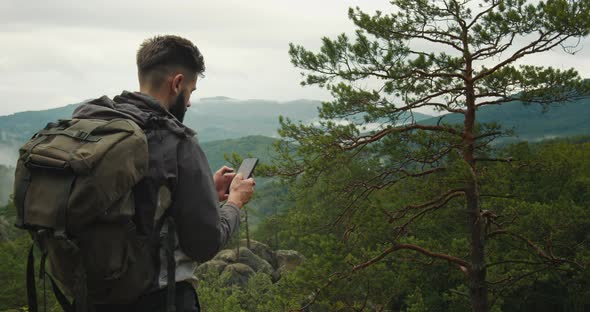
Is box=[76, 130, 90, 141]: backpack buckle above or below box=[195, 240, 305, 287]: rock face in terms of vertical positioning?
above

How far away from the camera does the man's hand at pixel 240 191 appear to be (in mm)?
2655

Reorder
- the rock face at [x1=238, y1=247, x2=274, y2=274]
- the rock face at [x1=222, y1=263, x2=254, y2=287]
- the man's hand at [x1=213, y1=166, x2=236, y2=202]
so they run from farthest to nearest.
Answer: the rock face at [x1=238, y1=247, x2=274, y2=274]
the rock face at [x1=222, y1=263, x2=254, y2=287]
the man's hand at [x1=213, y1=166, x2=236, y2=202]

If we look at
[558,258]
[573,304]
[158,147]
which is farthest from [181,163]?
[573,304]

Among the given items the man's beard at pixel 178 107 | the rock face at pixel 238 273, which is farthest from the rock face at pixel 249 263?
the man's beard at pixel 178 107

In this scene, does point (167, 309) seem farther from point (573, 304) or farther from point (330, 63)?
point (573, 304)

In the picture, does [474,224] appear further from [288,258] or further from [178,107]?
[288,258]

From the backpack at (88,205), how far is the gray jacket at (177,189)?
0.22ft

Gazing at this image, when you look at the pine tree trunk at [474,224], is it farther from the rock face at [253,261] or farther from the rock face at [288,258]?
the rock face at [288,258]

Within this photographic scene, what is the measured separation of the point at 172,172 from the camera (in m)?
2.20

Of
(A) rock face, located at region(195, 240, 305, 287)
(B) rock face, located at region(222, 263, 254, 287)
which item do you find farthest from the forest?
(B) rock face, located at region(222, 263, 254, 287)

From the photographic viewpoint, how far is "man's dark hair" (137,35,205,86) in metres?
2.44

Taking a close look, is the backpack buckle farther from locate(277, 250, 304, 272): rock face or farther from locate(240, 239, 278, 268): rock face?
locate(240, 239, 278, 268): rock face

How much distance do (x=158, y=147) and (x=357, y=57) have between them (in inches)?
350

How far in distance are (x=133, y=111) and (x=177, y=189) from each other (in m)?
0.38
